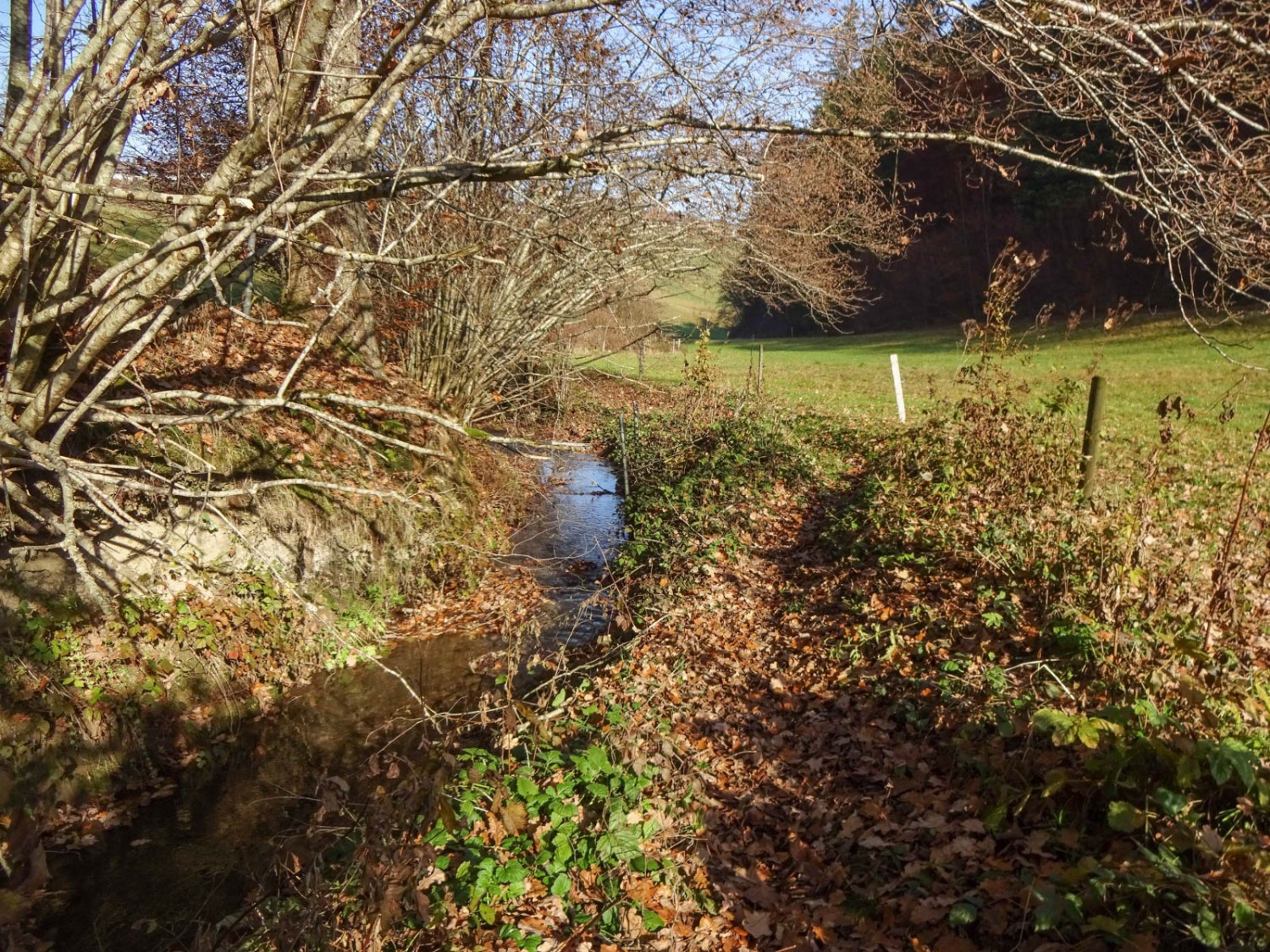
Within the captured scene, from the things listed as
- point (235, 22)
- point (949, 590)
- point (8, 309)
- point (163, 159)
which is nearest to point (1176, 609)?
point (949, 590)

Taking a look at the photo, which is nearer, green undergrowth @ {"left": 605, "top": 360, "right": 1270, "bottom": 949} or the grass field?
green undergrowth @ {"left": 605, "top": 360, "right": 1270, "bottom": 949}

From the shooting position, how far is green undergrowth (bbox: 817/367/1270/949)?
11.1 ft

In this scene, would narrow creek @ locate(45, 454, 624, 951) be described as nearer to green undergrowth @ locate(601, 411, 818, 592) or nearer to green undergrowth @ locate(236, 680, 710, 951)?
green undergrowth @ locate(236, 680, 710, 951)

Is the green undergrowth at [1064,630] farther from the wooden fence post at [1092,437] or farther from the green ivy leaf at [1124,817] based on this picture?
the wooden fence post at [1092,437]

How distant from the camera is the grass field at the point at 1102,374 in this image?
35.4ft

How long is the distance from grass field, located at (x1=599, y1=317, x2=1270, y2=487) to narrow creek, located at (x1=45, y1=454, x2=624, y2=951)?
6229 mm

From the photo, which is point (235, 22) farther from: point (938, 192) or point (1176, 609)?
point (938, 192)

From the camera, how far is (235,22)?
214 inches

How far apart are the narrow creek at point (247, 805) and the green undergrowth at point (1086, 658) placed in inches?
114

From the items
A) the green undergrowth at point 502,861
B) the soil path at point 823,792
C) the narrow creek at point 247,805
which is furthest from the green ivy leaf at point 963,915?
the narrow creek at point 247,805

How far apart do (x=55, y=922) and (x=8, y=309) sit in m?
3.97

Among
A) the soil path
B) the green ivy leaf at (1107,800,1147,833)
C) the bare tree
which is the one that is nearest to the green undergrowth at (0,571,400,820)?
the bare tree

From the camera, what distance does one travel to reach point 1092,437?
7328mm

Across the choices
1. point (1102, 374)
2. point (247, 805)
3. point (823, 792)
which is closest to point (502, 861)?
point (823, 792)
